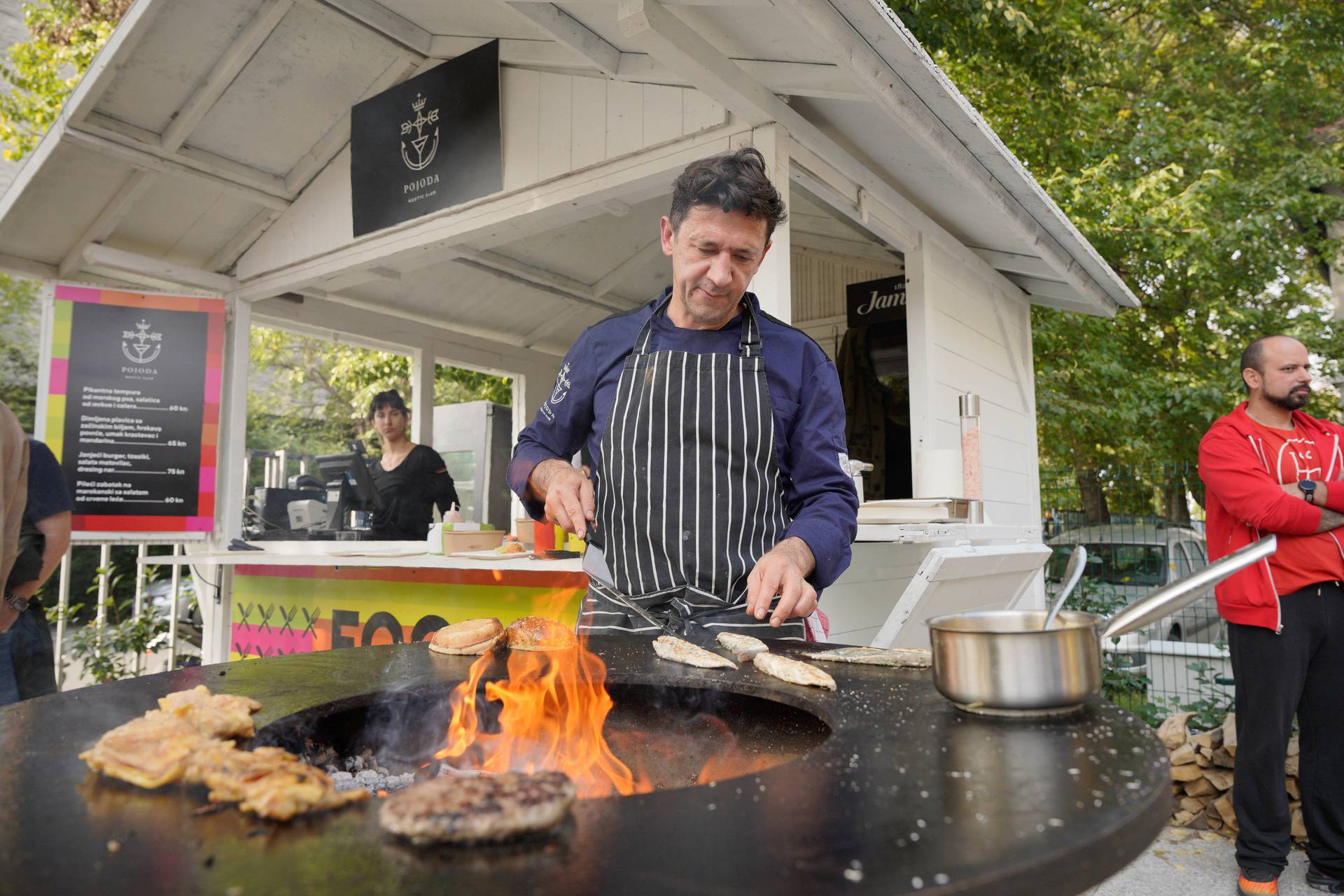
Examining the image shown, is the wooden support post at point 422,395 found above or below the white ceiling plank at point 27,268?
below

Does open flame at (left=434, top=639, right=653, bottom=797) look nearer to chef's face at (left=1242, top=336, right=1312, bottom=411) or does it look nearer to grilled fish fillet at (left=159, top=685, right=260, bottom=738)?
grilled fish fillet at (left=159, top=685, right=260, bottom=738)

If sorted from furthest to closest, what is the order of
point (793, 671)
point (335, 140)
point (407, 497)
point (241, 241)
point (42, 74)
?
point (42, 74) → point (407, 497) → point (241, 241) → point (335, 140) → point (793, 671)

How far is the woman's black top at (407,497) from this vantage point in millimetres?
5902

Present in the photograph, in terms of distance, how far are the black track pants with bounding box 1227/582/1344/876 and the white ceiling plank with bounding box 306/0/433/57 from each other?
4.69 m

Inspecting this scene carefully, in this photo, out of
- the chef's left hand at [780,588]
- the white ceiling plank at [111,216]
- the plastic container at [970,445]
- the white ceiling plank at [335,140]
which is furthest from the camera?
the white ceiling plank at [111,216]

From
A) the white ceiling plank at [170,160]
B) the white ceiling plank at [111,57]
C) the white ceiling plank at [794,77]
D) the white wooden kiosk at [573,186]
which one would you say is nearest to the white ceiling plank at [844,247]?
the white wooden kiosk at [573,186]

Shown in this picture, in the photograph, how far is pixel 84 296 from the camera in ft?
17.0

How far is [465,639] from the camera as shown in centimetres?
175

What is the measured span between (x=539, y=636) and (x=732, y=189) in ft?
3.51

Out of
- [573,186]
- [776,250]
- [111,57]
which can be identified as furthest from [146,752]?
[111,57]

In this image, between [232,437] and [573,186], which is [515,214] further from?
[232,437]

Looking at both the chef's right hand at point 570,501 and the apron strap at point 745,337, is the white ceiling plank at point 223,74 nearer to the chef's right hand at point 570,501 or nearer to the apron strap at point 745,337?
the apron strap at point 745,337

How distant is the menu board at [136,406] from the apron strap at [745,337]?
4336 millimetres

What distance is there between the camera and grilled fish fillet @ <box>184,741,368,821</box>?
2.64ft
